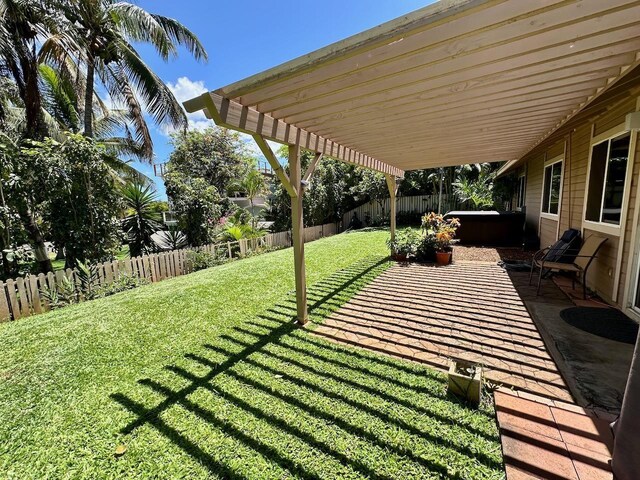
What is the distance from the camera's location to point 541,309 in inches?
150

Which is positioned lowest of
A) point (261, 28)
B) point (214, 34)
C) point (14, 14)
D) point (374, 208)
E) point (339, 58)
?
point (374, 208)

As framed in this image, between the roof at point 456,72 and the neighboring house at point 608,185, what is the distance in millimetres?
533

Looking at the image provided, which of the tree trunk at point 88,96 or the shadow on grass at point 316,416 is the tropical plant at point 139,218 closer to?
the tree trunk at point 88,96

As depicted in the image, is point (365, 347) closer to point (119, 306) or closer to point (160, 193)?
point (119, 306)

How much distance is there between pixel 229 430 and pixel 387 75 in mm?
3030

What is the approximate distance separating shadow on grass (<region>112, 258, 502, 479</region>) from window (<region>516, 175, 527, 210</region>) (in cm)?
1035

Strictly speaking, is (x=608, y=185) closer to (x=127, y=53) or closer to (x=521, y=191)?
(x=521, y=191)

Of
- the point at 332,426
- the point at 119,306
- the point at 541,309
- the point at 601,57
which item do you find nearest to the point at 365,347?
the point at 332,426

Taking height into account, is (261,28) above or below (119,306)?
above

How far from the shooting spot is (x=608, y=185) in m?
4.16

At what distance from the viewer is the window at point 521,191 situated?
10.1 metres

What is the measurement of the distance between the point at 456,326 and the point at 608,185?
10.9 feet

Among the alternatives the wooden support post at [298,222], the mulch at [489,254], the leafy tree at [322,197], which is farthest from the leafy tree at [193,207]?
the mulch at [489,254]

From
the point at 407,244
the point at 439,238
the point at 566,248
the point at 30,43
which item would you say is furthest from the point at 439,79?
the point at 30,43
